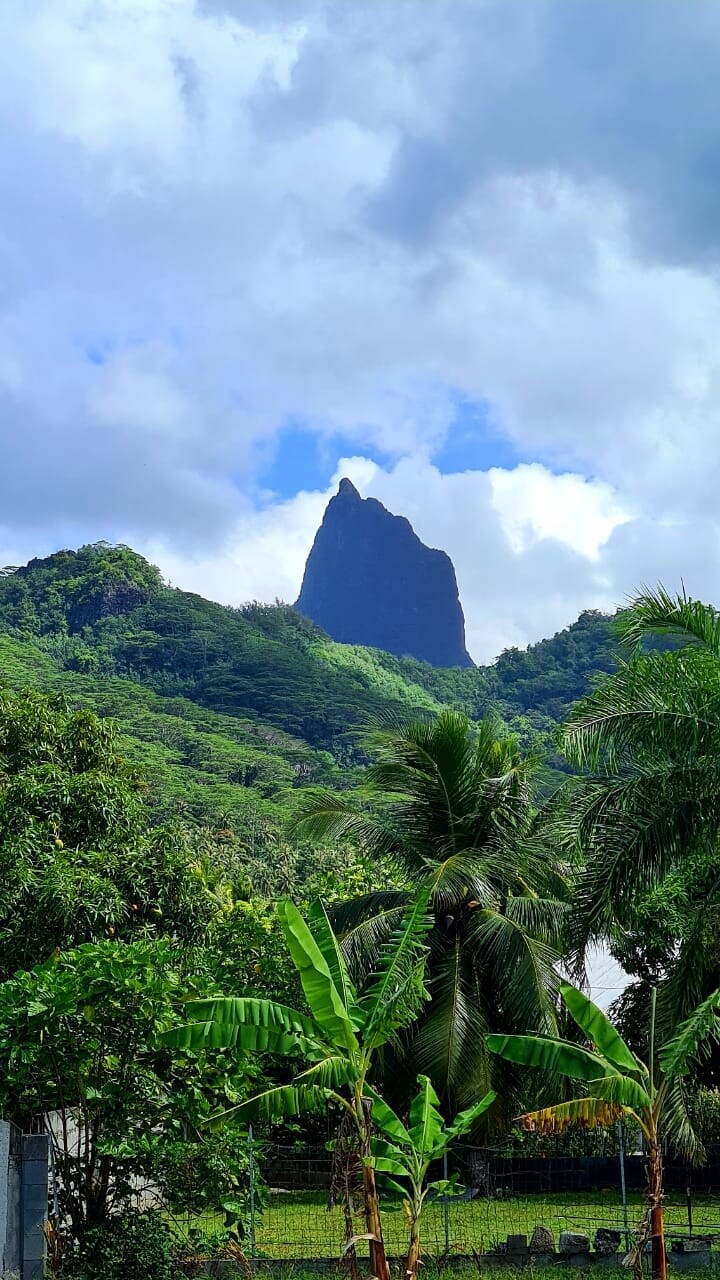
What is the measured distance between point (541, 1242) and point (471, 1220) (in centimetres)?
306

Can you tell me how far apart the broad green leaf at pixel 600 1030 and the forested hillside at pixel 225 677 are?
1856 inches

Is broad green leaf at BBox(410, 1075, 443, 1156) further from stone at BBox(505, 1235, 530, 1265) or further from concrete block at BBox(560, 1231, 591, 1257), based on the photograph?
concrete block at BBox(560, 1231, 591, 1257)

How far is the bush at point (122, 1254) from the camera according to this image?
36.3 ft

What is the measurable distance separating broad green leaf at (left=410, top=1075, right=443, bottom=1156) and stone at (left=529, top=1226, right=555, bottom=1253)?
2.31m

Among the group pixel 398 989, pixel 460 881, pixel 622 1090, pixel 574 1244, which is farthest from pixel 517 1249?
pixel 460 881

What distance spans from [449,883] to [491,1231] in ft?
14.9

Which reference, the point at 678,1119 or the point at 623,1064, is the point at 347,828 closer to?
the point at 678,1119

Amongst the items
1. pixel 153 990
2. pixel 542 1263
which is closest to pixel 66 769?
pixel 153 990

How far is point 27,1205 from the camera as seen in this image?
36.3ft

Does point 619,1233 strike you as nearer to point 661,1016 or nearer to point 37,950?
point 661,1016

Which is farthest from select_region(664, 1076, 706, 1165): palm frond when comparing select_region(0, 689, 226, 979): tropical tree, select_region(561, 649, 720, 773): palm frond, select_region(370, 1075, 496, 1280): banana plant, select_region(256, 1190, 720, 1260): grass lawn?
select_region(0, 689, 226, 979): tropical tree

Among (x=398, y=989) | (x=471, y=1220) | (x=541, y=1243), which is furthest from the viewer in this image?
(x=471, y=1220)

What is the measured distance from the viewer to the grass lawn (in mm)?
13805

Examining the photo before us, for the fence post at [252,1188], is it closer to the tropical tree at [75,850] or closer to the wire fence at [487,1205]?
the wire fence at [487,1205]
